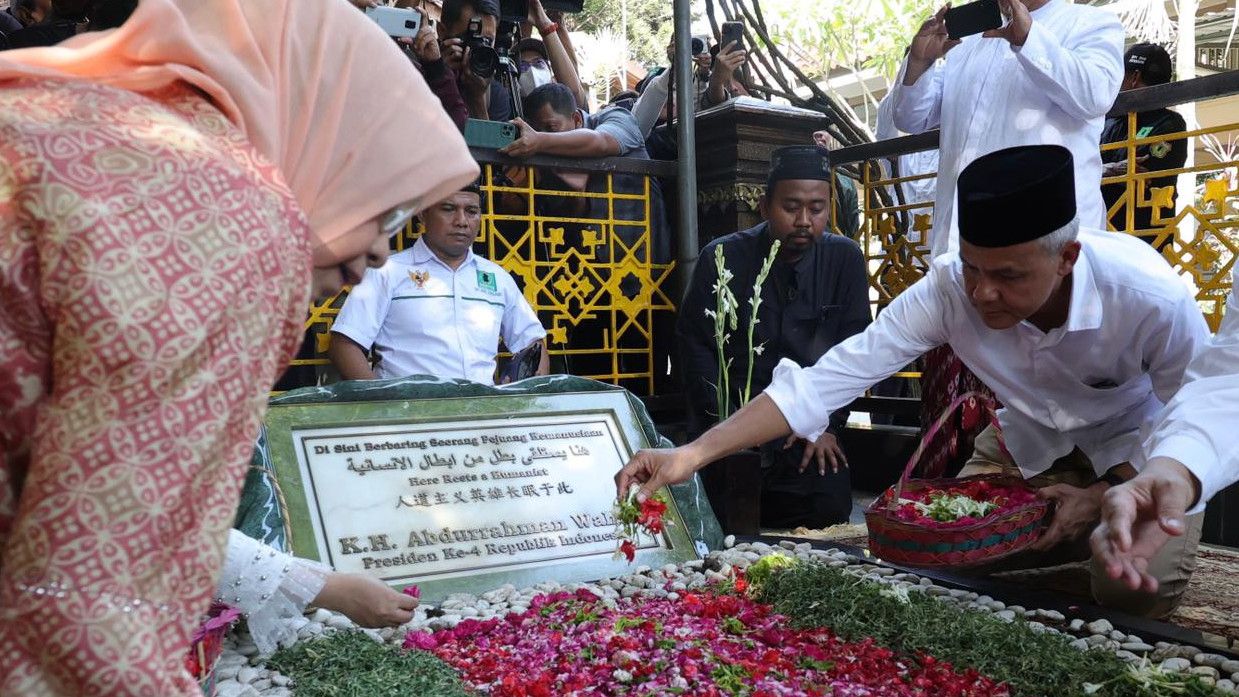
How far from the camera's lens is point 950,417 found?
4.04 metres

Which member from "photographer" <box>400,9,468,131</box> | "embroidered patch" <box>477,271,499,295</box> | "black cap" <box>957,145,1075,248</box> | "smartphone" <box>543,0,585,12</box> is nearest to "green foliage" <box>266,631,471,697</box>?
"black cap" <box>957,145,1075,248</box>

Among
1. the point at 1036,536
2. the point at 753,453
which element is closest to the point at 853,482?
the point at 753,453

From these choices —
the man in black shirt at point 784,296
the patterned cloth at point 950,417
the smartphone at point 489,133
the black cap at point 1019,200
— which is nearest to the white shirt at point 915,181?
the man in black shirt at point 784,296

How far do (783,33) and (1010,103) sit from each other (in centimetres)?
1150

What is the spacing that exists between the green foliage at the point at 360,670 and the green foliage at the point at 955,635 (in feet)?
3.43

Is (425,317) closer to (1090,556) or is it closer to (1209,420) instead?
(1090,556)

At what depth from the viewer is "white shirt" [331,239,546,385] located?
4.63 meters

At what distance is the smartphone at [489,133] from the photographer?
5277 mm

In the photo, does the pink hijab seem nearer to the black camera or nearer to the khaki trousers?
the khaki trousers

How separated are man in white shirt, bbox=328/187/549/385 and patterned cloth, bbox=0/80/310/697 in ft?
11.7

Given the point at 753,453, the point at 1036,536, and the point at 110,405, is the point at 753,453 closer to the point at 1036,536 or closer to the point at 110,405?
the point at 1036,536

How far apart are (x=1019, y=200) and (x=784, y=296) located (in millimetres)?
2297

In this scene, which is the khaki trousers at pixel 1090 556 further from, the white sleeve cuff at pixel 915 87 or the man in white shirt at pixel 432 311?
the man in white shirt at pixel 432 311

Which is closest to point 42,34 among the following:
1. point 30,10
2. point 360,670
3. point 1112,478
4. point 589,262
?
point 30,10
